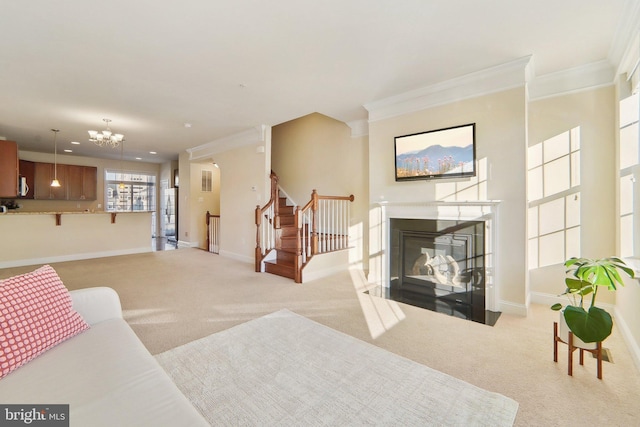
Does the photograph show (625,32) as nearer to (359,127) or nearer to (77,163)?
(359,127)

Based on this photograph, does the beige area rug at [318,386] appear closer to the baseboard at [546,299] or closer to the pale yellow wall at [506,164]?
the pale yellow wall at [506,164]

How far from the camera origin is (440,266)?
3.54 m

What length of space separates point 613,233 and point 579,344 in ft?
5.74

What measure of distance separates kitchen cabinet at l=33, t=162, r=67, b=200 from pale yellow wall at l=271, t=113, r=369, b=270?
6205mm

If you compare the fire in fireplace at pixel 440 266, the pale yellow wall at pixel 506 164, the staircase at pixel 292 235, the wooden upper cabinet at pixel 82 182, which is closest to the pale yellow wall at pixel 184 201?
the wooden upper cabinet at pixel 82 182

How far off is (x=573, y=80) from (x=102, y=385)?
15.9 feet

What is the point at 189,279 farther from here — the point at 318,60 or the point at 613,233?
the point at 613,233

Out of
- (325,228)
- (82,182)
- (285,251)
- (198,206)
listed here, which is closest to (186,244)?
(198,206)

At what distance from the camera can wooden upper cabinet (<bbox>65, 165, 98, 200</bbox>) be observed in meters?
7.96

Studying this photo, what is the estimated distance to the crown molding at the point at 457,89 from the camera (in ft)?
9.77

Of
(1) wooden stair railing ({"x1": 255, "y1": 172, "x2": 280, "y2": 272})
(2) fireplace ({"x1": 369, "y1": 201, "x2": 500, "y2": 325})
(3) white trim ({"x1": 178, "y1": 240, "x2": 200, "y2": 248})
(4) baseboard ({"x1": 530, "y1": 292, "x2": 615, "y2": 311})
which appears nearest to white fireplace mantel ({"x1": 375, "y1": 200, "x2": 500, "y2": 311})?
(2) fireplace ({"x1": 369, "y1": 201, "x2": 500, "y2": 325})

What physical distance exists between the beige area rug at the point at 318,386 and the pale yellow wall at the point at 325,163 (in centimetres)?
294

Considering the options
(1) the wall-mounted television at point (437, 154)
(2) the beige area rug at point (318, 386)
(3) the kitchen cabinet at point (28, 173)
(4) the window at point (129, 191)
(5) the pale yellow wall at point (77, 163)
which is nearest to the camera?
(2) the beige area rug at point (318, 386)

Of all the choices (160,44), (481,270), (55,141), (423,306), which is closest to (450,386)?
(423,306)
